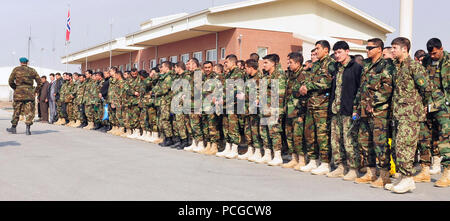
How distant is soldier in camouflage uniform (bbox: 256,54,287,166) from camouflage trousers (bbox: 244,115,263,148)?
200mm

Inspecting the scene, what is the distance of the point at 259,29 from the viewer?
23703mm

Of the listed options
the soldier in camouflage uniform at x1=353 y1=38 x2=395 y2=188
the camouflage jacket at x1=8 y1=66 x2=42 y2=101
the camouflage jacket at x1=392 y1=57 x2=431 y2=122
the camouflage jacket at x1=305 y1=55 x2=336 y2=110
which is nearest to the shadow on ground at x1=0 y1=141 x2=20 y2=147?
the camouflage jacket at x1=8 y1=66 x2=42 y2=101

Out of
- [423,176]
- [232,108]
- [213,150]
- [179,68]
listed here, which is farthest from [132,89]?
[423,176]

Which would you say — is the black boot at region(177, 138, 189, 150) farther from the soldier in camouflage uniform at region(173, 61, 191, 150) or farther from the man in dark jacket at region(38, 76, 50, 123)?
the man in dark jacket at region(38, 76, 50, 123)

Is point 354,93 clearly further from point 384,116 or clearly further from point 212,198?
point 212,198

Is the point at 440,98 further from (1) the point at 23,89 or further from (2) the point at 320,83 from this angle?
(1) the point at 23,89

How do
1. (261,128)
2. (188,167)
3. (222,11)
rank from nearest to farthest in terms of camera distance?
1. (188,167)
2. (261,128)
3. (222,11)

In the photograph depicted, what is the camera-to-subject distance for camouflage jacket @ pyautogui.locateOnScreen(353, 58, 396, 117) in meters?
6.32

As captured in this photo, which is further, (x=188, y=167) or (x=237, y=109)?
(x=237, y=109)

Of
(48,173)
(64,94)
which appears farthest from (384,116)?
(64,94)

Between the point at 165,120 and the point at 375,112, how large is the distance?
6071mm

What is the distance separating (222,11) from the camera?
71.6 feet
